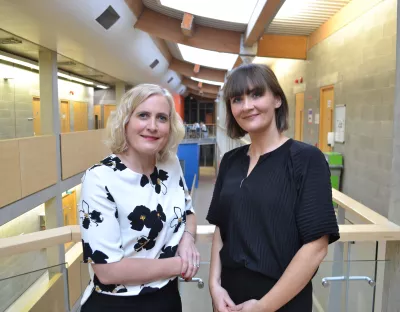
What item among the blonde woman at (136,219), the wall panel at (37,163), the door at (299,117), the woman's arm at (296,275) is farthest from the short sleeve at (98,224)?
the door at (299,117)

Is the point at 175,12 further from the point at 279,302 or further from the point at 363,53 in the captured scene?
the point at 279,302

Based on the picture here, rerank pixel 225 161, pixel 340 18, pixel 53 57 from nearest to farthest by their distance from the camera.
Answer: pixel 225 161 → pixel 340 18 → pixel 53 57

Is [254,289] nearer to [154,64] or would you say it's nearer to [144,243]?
[144,243]

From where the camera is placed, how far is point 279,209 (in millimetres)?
1165

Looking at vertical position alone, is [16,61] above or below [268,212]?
above

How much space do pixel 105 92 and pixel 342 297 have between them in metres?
14.9

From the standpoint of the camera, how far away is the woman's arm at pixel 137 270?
115 centimetres

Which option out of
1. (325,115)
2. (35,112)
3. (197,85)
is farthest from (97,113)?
(325,115)

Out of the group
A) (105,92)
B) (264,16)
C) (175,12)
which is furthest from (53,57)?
(105,92)

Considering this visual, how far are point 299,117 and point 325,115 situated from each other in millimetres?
1965

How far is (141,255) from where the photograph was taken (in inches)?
48.9

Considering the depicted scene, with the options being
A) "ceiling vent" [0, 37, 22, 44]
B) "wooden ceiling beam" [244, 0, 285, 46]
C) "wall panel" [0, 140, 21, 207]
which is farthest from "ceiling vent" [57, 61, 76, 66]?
"wooden ceiling beam" [244, 0, 285, 46]

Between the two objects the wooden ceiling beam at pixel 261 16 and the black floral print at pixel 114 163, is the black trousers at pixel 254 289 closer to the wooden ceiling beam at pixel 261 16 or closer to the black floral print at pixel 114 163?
the black floral print at pixel 114 163

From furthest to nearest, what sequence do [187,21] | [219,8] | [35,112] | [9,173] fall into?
1. [35,112]
2. [187,21]
3. [219,8]
4. [9,173]
